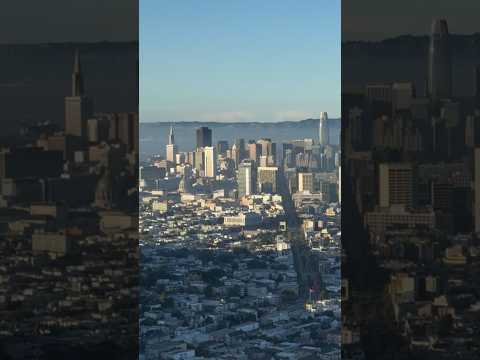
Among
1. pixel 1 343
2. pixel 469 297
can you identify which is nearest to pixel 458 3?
pixel 469 297

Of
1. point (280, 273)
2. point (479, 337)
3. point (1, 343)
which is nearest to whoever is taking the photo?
point (479, 337)

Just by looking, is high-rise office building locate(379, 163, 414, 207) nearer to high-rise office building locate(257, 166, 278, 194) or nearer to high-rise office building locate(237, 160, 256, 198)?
high-rise office building locate(257, 166, 278, 194)

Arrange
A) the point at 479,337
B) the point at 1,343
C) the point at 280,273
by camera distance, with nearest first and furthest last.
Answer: the point at 479,337, the point at 1,343, the point at 280,273

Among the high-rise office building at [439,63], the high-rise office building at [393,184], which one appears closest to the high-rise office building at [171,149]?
the high-rise office building at [393,184]

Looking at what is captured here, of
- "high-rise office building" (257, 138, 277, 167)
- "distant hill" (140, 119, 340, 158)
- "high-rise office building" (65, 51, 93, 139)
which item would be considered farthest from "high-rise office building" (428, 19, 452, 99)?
"high-rise office building" (65, 51, 93, 139)

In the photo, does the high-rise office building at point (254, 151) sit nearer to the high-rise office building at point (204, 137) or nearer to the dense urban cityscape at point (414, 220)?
the high-rise office building at point (204, 137)

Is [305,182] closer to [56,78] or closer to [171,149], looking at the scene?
[171,149]

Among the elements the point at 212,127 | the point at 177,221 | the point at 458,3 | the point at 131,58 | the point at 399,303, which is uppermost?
the point at 458,3

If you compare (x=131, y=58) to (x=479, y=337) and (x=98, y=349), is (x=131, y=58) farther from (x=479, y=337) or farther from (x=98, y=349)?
(x=479, y=337)
